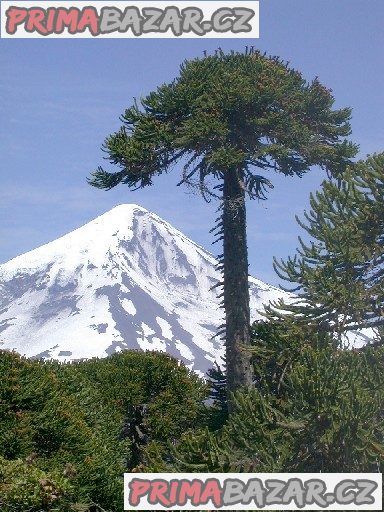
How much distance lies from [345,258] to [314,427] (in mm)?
4180

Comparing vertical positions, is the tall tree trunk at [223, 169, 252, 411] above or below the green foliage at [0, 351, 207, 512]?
above

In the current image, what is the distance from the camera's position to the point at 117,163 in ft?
77.3

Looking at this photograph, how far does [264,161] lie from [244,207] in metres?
1.52

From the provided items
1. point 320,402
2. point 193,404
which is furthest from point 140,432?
point 320,402

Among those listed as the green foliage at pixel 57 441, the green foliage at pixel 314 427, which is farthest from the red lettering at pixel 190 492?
the green foliage at pixel 57 441

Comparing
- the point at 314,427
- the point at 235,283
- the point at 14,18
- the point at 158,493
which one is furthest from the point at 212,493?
the point at 14,18

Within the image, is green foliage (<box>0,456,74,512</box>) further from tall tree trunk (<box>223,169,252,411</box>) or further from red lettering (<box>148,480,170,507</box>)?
tall tree trunk (<box>223,169,252,411</box>)

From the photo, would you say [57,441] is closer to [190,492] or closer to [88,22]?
[190,492]

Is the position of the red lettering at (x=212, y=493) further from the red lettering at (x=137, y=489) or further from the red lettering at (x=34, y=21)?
the red lettering at (x=34, y=21)

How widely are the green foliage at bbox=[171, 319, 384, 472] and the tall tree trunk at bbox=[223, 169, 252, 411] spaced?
12.9 ft

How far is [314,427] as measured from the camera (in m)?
16.1

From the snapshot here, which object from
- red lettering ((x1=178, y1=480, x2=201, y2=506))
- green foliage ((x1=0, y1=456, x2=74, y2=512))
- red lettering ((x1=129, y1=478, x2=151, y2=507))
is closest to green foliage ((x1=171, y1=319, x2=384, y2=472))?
red lettering ((x1=178, y1=480, x2=201, y2=506))

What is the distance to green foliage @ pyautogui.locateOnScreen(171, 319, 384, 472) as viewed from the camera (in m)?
15.7

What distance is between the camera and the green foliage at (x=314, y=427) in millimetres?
15672
